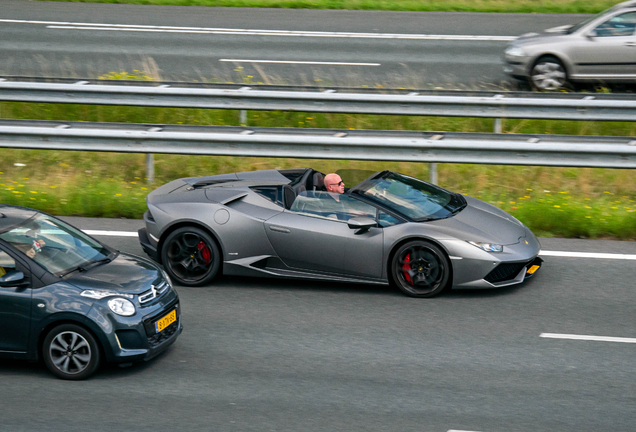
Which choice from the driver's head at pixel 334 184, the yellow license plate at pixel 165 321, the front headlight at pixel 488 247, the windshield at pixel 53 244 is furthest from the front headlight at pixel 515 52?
the yellow license plate at pixel 165 321

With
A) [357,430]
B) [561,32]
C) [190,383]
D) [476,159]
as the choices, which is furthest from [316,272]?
[561,32]

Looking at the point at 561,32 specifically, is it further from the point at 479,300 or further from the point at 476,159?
the point at 479,300

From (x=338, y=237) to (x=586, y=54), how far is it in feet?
27.1

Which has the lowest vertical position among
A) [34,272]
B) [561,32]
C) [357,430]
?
[357,430]

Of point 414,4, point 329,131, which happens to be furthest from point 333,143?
point 414,4

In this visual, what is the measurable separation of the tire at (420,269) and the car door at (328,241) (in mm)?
204

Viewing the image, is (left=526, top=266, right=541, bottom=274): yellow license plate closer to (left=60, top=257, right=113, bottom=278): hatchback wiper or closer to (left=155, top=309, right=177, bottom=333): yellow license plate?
(left=155, top=309, right=177, bottom=333): yellow license plate

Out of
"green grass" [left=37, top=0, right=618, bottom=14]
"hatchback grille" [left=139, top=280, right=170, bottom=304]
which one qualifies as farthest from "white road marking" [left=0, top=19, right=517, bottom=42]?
"hatchback grille" [left=139, top=280, right=170, bottom=304]

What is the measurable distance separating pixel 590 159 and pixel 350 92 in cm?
398

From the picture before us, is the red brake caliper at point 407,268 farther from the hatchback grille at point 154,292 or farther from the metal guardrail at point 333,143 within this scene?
the metal guardrail at point 333,143

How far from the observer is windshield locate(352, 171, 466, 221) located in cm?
838

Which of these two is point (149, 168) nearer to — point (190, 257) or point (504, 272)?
point (190, 257)

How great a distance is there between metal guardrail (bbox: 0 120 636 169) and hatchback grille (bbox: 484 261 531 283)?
2.90 metres

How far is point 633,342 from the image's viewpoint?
713 centimetres
